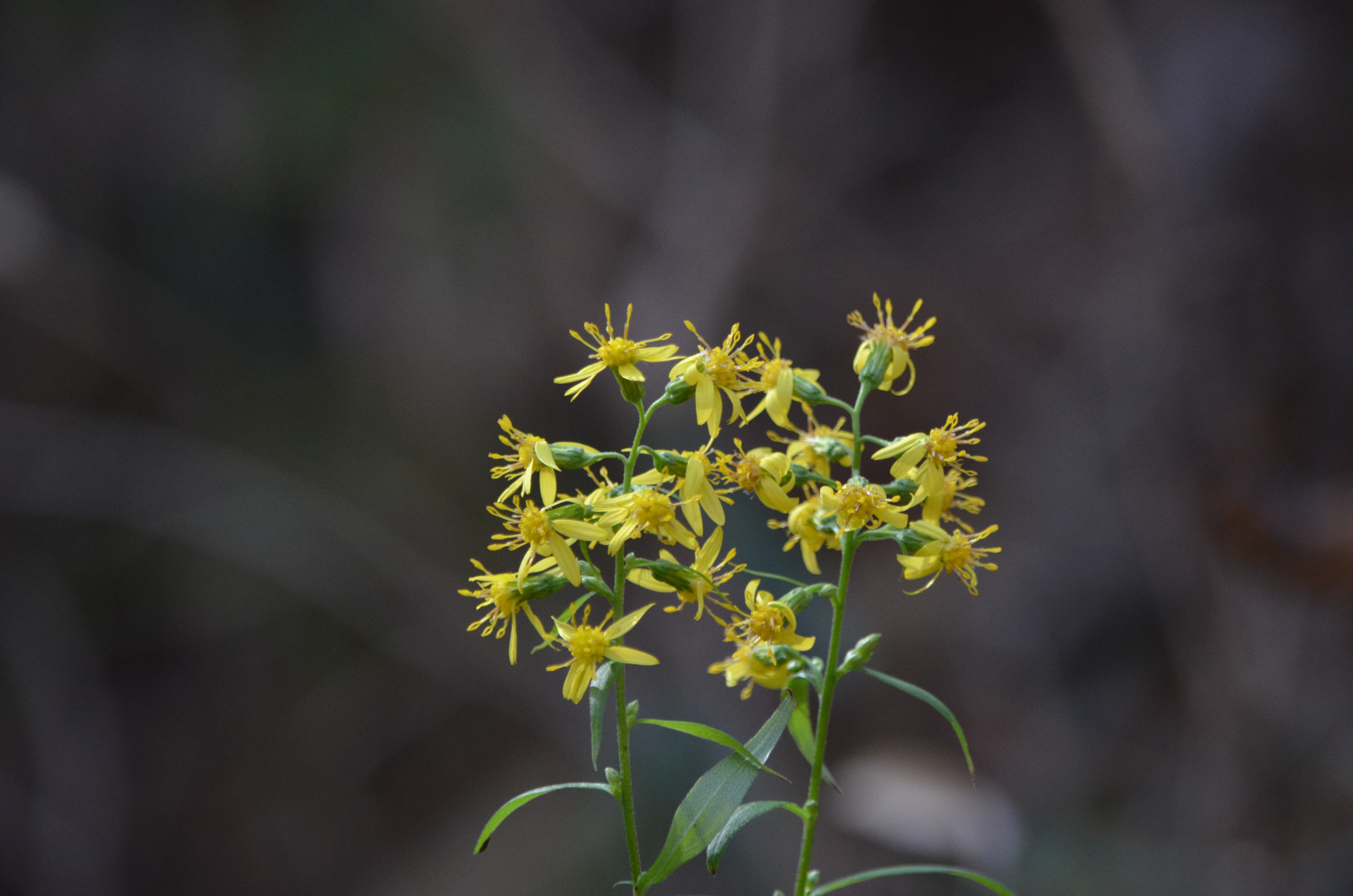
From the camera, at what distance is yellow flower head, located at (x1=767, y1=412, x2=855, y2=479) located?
3.36ft

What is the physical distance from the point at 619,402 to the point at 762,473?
324 centimetres

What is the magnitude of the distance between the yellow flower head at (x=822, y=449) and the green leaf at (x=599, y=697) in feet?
1.06

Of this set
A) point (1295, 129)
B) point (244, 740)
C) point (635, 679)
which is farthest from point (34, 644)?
point (1295, 129)

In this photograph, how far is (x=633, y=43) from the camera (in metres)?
4.42

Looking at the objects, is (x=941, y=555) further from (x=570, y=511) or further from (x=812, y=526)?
(x=570, y=511)

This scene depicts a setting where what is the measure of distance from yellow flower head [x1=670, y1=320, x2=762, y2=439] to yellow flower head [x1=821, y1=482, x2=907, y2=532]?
14cm

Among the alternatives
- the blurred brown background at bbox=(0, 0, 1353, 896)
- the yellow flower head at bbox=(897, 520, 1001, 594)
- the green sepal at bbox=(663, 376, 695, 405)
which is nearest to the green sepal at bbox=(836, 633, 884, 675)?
the yellow flower head at bbox=(897, 520, 1001, 594)

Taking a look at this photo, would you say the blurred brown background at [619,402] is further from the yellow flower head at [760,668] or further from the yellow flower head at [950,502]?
the yellow flower head at [760,668]

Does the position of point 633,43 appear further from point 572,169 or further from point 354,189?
point 354,189

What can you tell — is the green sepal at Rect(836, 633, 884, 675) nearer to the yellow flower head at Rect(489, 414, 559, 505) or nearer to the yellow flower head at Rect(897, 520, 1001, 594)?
the yellow flower head at Rect(897, 520, 1001, 594)

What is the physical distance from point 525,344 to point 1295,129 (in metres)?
3.83

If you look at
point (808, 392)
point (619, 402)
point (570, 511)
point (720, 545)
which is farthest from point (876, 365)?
point (619, 402)

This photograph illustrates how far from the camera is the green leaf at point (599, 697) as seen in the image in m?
0.83

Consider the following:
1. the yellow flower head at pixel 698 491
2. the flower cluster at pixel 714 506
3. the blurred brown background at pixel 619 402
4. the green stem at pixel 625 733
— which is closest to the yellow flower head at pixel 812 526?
the flower cluster at pixel 714 506
